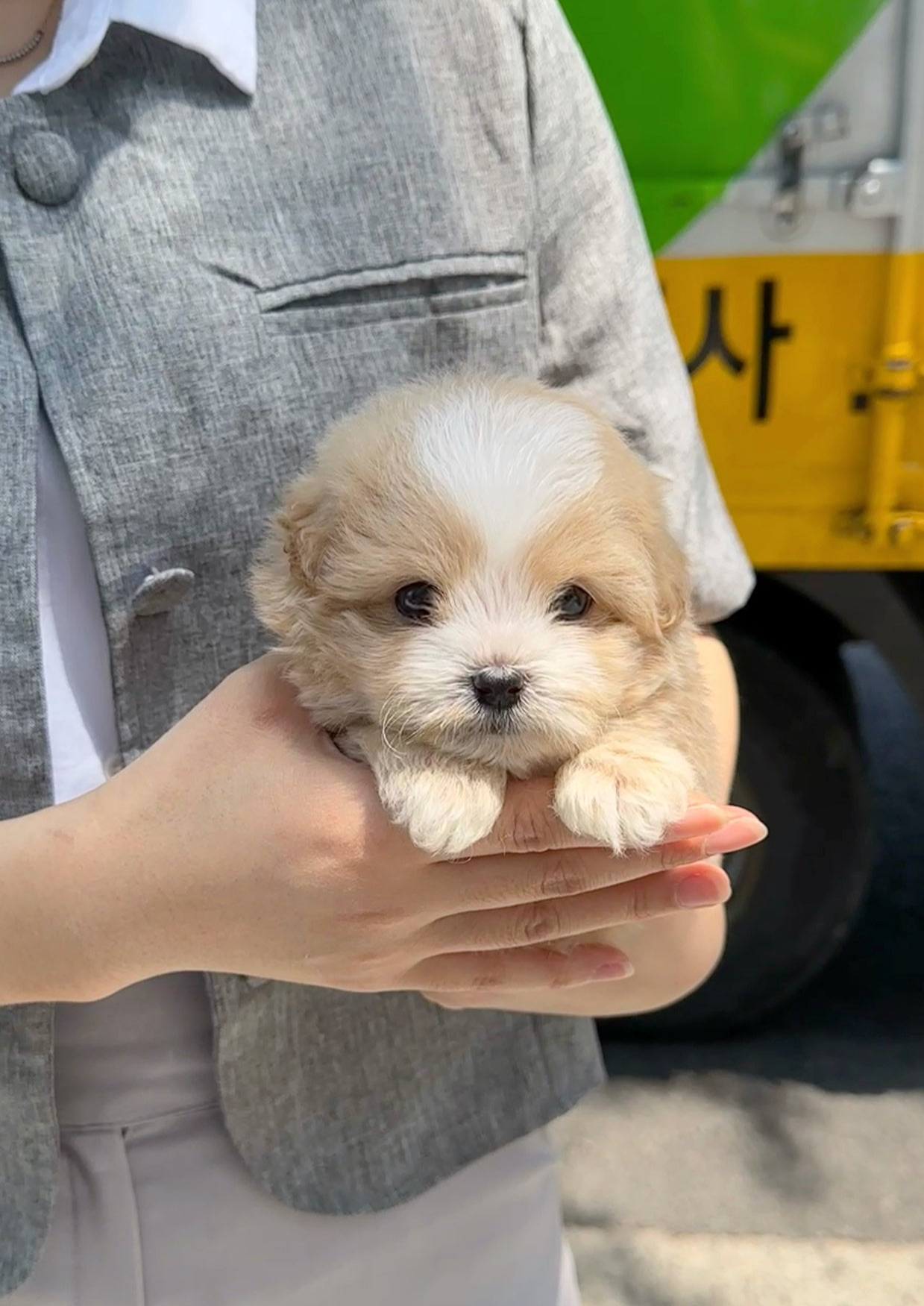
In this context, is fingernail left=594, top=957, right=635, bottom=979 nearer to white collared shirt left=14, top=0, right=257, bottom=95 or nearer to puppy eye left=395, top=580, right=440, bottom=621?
puppy eye left=395, top=580, right=440, bottom=621

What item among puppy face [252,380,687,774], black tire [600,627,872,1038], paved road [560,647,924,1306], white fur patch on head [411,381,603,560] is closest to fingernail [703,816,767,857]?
puppy face [252,380,687,774]

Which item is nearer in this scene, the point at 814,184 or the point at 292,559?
the point at 292,559

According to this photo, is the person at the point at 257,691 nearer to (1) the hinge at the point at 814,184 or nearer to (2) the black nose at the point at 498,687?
(2) the black nose at the point at 498,687

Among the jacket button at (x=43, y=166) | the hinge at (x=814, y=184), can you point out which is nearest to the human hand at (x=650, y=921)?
the jacket button at (x=43, y=166)

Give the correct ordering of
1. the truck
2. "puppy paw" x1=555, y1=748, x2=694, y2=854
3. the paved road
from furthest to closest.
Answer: the paved road, the truck, "puppy paw" x1=555, y1=748, x2=694, y2=854

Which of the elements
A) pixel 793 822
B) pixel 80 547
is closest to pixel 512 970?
pixel 80 547

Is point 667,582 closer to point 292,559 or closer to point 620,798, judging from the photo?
point 620,798
